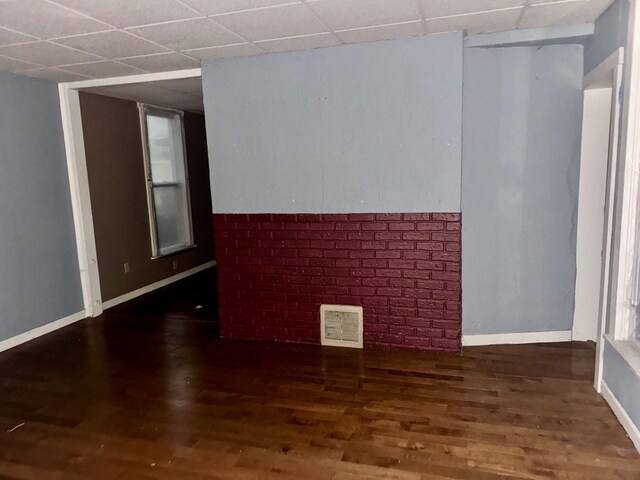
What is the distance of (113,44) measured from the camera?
3.39 metres

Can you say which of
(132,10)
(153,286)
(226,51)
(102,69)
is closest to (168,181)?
(153,286)

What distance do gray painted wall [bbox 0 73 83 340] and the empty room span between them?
2 cm

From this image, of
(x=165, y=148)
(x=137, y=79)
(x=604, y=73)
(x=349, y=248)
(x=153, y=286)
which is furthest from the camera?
(x=165, y=148)

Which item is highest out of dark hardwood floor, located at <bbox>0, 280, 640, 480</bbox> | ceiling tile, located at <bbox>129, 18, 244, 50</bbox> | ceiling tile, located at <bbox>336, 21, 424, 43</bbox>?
ceiling tile, located at <bbox>129, 18, 244, 50</bbox>

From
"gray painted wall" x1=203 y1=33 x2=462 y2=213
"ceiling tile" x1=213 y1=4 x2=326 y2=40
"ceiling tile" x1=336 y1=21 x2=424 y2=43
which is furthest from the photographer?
"gray painted wall" x1=203 y1=33 x2=462 y2=213

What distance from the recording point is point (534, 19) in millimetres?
3123

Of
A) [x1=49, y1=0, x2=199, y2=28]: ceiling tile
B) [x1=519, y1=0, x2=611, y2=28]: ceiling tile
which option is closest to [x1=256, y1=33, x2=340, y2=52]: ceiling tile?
[x1=49, y1=0, x2=199, y2=28]: ceiling tile

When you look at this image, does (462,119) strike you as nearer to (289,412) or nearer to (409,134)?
(409,134)

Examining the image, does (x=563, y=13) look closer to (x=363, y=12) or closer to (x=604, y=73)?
(x=604, y=73)

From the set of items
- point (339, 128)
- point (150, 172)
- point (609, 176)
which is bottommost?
point (609, 176)

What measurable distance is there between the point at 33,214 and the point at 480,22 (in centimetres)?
416

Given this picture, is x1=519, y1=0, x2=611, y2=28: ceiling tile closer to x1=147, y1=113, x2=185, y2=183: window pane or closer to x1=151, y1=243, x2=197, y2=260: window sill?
x1=147, y1=113, x2=185, y2=183: window pane

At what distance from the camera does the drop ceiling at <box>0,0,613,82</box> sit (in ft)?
8.98

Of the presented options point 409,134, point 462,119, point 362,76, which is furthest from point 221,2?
point 462,119
